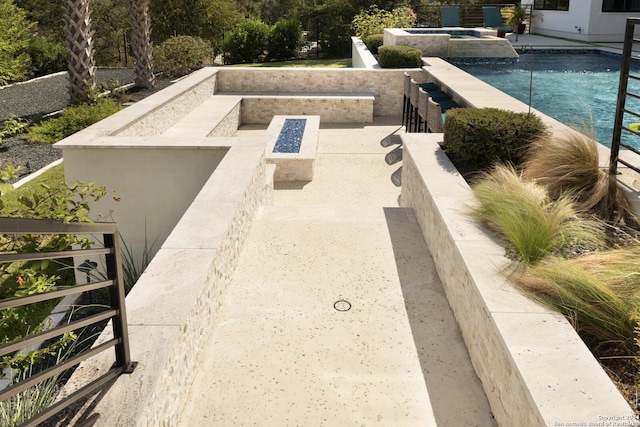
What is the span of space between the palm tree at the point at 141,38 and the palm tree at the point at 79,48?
8.54ft

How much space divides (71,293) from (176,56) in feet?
57.7

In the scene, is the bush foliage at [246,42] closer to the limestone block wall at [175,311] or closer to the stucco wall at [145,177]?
the stucco wall at [145,177]

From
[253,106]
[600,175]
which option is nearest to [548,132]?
[600,175]

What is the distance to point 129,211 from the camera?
7270 mm

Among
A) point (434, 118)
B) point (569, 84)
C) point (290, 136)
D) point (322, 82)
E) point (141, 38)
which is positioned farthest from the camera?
point (141, 38)

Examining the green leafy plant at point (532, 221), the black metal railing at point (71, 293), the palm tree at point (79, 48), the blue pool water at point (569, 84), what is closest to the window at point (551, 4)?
the blue pool water at point (569, 84)

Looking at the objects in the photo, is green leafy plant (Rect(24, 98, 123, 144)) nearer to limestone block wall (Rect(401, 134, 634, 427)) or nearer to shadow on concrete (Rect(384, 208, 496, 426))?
shadow on concrete (Rect(384, 208, 496, 426))

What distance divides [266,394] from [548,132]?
4.25 metres

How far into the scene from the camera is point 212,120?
36.2ft

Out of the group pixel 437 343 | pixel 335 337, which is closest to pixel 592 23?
pixel 437 343

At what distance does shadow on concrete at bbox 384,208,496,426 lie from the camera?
129 inches

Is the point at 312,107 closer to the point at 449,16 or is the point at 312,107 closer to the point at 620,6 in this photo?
the point at 449,16

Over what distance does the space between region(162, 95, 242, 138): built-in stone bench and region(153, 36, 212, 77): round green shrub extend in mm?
5835

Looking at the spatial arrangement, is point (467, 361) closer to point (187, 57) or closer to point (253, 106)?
point (253, 106)
